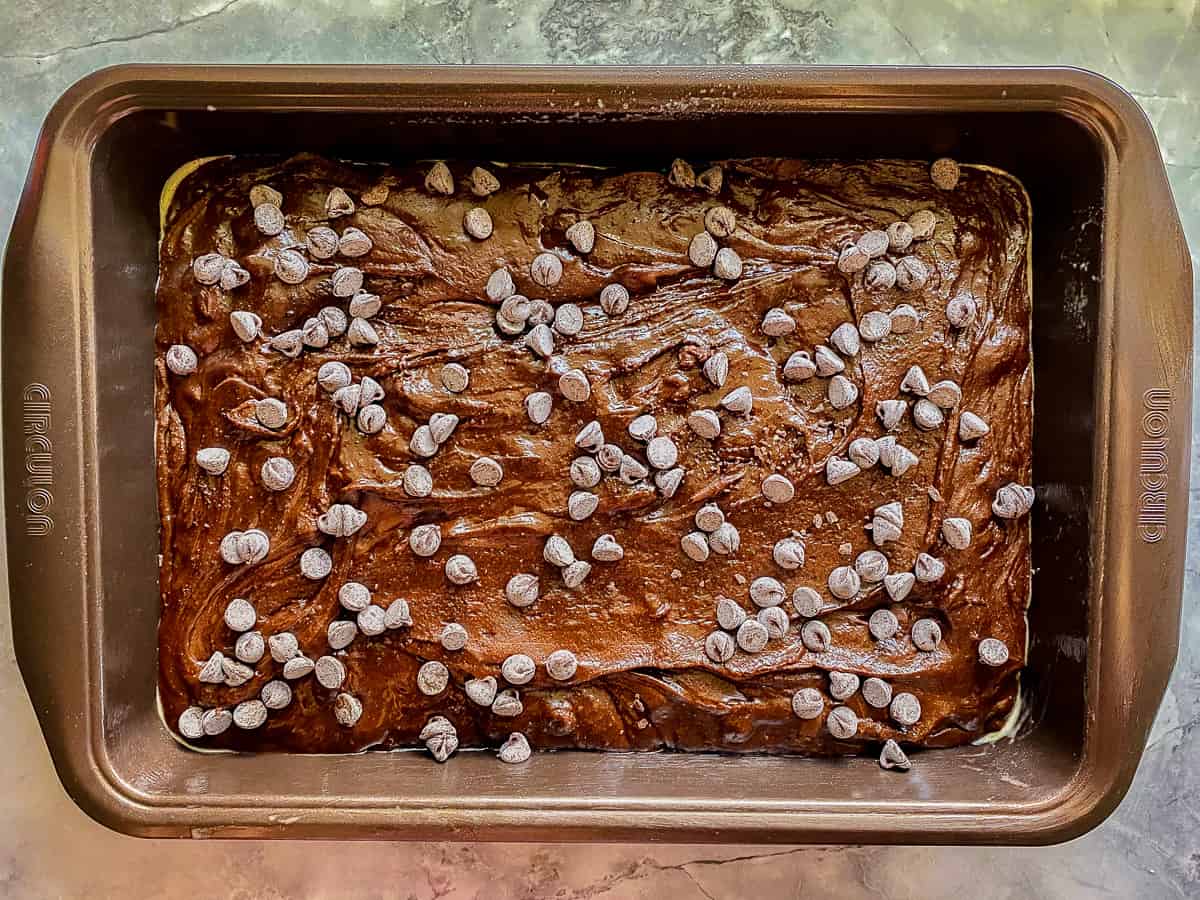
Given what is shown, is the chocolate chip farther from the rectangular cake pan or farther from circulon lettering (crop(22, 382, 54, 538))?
circulon lettering (crop(22, 382, 54, 538))

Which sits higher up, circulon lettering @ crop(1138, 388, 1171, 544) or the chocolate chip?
circulon lettering @ crop(1138, 388, 1171, 544)

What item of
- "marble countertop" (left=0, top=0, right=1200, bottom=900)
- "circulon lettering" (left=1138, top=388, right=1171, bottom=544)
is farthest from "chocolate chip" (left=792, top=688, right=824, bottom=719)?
"circulon lettering" (left=1138, top=388, right=1171, bottom=544)

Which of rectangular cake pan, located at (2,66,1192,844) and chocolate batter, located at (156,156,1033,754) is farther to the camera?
chocolate batter, located at (156,156,1033,754)

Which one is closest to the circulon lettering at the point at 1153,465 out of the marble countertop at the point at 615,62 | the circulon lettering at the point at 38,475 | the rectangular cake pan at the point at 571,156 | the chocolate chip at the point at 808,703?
the rectangular cake pan at the point at 571,156

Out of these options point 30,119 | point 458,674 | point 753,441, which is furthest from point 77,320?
point 753,441

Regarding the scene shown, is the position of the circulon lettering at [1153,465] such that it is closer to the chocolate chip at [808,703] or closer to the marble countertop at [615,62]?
the marble countertop at [615,62]

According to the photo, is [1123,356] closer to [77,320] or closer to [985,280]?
[985,280]

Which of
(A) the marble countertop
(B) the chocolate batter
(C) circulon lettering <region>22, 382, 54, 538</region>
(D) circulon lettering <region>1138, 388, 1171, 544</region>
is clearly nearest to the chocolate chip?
(B) the chocolate batter
